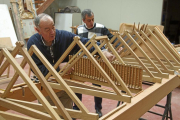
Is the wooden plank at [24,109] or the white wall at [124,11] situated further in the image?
the white wall at [124,11]

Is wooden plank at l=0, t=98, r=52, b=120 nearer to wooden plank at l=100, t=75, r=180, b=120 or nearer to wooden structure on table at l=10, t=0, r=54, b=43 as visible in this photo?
wooden plank at l=100, t=75, r=180, b=120

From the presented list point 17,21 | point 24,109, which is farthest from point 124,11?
point 24,109

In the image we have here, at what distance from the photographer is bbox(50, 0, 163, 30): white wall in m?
6.79

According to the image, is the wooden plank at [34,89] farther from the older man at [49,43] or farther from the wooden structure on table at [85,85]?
the older man at [49,43]

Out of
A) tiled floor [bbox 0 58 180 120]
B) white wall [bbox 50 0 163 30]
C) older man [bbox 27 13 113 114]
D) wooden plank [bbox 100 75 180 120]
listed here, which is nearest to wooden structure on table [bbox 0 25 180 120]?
wooden plank [bbox 100 75 180 120]

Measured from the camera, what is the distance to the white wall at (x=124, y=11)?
679cm

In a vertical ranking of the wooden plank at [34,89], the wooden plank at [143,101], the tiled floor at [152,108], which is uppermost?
the wooden plank at [34,89]

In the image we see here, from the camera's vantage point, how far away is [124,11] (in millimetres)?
7656

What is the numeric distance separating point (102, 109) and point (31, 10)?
6057 mm

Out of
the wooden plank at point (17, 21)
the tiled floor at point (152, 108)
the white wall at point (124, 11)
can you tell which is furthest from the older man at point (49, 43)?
the wooden plank at point (17, 21)

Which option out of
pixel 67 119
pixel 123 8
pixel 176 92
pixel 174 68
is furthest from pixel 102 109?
pixel 123 8

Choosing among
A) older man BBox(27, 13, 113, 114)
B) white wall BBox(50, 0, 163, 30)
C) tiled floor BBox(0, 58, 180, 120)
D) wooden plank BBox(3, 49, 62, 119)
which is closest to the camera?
wooden plank BBox(3, 49, 62, 119)

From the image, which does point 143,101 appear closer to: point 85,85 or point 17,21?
point 85,85

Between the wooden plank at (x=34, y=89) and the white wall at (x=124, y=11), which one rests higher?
the white wall at (x=124, y=11)
